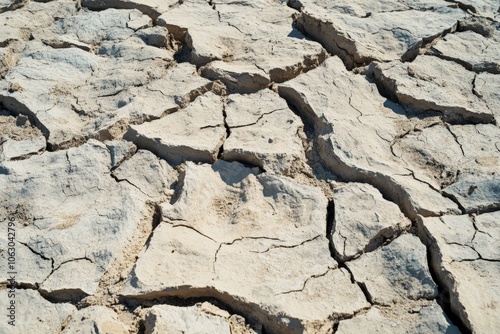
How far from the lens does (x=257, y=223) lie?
2246 millimetres

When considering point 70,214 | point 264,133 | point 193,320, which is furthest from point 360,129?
point 70,214

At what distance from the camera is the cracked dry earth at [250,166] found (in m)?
1.93

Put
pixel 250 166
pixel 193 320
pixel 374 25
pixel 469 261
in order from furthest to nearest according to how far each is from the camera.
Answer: pixel 374 25 → pixel 250 166 → pixel 469 261 → pixel 193 320

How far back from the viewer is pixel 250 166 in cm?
250

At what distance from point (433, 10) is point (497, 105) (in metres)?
0.97

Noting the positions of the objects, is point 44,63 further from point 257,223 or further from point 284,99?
point 257,223

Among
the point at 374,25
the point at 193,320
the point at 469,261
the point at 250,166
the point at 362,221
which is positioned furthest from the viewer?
the point at 374,25

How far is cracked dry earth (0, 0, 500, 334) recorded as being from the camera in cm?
193

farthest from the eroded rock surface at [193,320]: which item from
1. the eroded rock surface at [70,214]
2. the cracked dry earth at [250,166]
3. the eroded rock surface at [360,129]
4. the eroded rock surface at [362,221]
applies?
the eroded rock surface at [360,129]

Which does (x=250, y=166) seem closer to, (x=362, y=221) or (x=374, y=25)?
(x=362, y=221)

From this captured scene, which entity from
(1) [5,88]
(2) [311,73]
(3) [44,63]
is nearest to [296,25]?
(2) [311,73]

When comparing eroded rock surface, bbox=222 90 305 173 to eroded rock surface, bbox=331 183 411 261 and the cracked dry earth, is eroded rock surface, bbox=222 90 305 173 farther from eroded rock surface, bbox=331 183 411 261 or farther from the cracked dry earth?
eroded rock surface, bbox=331 183 411 261

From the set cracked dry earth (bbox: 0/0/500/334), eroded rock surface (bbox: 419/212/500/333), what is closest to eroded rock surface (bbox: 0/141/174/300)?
cracked dry earth (bbox: 0/0/500/334)

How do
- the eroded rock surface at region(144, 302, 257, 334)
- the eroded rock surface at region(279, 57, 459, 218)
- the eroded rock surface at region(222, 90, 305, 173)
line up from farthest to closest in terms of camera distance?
1. the eroded rock surface at region(222, 90, 305, 173)
2. the eroded rock surface at region(279, 57, 459, 218)
3. the eroded rock surface at region(144, 302, 257, 334)
